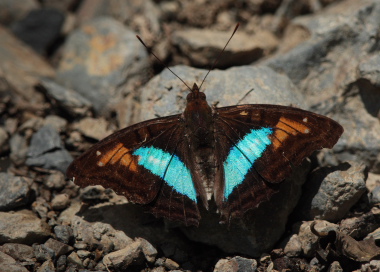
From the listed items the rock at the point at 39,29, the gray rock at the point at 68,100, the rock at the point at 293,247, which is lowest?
the rock at the point at 293,247

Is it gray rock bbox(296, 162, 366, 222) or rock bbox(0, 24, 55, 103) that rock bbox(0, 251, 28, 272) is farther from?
gray rock bbox(296, 162, 366, 222)

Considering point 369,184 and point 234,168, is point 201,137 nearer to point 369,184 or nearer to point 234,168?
point 234,168

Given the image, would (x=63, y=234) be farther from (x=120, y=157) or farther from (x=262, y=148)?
(x=262, y=148)

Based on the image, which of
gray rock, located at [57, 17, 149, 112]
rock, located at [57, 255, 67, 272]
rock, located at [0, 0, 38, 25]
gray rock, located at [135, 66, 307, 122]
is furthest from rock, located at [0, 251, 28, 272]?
rock, located at [0, 0, 38, 25]

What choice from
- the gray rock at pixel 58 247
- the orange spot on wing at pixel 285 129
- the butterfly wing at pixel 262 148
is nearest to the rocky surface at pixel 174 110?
the gray rock at pixel 58 247

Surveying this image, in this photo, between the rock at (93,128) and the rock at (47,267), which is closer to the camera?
the rock at (47,267)

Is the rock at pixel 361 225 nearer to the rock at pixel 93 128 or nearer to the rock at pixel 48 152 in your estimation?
the rock at pixel 93 128
